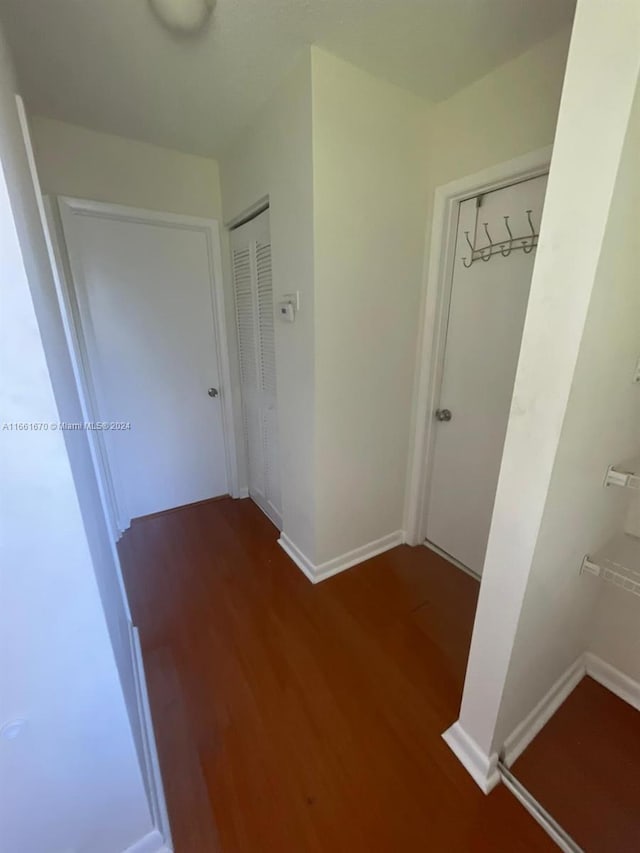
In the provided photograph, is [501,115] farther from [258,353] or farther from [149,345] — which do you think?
[149,345]

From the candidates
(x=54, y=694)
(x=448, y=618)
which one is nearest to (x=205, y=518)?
(x=448, y=618)

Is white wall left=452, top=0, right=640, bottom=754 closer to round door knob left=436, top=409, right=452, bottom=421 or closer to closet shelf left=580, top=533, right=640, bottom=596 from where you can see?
closet shelf left=580, top=533, right=640, bottom=596

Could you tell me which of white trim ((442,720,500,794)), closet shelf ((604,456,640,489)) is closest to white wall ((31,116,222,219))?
closet shelf ((604,456,640,489))

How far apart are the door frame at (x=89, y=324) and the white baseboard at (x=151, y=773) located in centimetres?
91

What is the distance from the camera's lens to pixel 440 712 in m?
1.33

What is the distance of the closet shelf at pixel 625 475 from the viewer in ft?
3.08

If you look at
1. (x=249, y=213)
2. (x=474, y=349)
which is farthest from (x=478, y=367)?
(x=249, y=213)

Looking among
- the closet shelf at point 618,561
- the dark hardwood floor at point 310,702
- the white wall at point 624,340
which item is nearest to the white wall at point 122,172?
the dark hardwood floor at point 310,702

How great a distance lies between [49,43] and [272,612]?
8.09 feet

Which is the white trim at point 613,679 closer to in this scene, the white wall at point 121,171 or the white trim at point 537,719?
the white trim at point 537,719

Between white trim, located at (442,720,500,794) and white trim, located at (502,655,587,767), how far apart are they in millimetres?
77

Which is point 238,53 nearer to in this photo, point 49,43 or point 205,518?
point 49,43

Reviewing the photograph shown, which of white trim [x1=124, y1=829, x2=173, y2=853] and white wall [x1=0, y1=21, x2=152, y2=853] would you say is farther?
white trim [x1=124, y1=829, x2=173, y2=853]

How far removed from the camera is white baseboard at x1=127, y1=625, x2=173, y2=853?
0.95 metres
